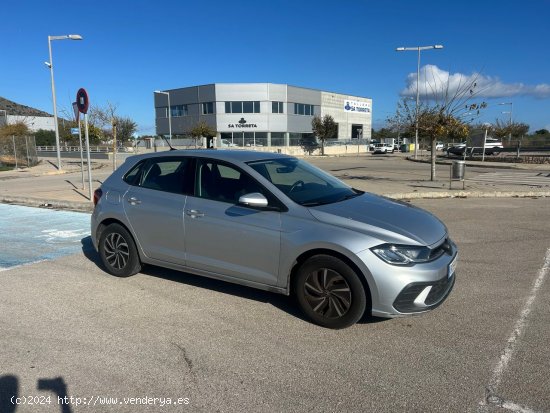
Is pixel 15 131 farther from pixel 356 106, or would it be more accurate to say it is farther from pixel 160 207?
pixel 356 106

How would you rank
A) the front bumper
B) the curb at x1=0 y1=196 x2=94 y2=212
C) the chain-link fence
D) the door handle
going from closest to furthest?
the front bumper → the door handle → the curb at x1=0 y1=196 x2=94 y2=212 → the chain-link fence

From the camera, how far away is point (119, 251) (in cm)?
547

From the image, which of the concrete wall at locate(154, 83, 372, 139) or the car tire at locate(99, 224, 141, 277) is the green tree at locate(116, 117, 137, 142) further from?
the car tire at locate(99, 224, 141, 277)

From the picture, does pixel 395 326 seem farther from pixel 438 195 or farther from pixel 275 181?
pixel 438 195

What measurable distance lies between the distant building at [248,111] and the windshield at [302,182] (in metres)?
55.3

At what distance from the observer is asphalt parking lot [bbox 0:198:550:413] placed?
2.97m

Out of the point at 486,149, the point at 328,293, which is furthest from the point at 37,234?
the point at 486,149

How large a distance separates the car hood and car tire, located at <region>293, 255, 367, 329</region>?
0.37 meters

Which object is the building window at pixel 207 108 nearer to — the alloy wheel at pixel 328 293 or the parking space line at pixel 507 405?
the alloy wheel at pixel 328 293

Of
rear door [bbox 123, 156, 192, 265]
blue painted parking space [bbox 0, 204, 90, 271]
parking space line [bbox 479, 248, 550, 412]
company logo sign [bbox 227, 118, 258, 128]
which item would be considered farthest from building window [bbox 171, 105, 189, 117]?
parking space line [bbox 479, 248, 550, 412]

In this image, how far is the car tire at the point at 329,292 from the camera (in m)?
3.80

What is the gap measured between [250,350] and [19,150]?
29.9 meters

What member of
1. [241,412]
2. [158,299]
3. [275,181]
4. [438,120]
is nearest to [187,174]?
[275,181]

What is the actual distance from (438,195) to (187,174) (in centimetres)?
975
